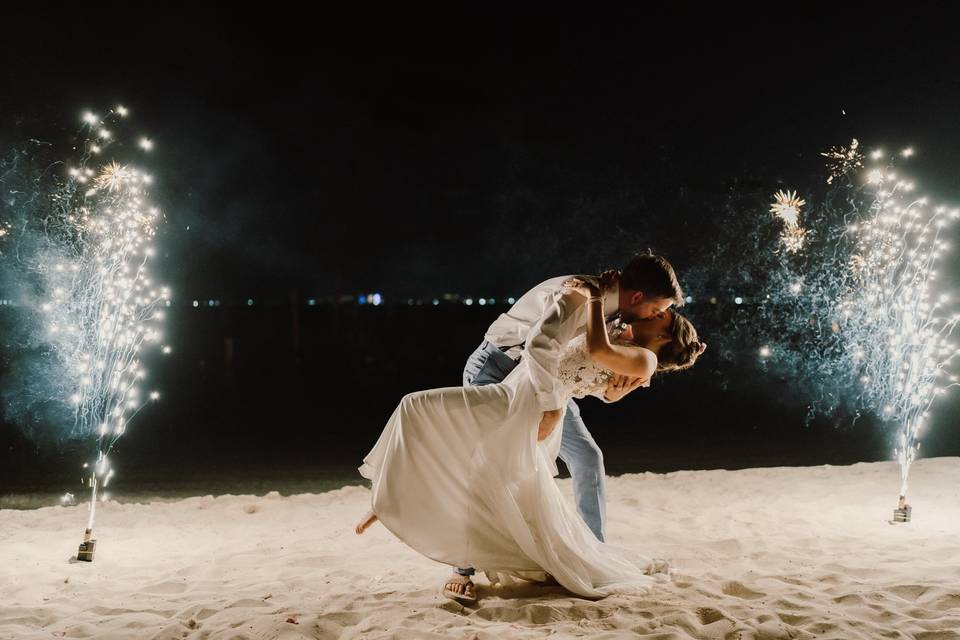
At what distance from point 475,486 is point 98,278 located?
6059 millimetres

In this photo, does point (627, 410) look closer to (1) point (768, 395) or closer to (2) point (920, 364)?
(1) point (768, 395)

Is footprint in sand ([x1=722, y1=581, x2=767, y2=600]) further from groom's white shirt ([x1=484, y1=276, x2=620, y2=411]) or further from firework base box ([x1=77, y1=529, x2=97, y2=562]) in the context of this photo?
firework base box ([x1=77, y1=529, x2=97, y2=562])

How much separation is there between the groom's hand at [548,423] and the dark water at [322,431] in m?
5.89

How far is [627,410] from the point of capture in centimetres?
1973

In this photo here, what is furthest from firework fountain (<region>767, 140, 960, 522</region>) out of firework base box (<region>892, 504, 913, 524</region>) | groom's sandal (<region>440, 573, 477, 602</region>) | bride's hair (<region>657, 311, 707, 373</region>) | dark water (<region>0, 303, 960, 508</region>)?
groom's sandal (<region>440, 573, 477, 602</region>)

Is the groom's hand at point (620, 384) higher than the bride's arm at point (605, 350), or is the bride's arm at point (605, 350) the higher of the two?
the bride's arm at point (605, 350)

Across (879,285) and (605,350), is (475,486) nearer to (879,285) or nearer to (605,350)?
(605,350)

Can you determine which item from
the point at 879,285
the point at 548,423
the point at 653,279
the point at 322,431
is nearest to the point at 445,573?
the point at 548,423

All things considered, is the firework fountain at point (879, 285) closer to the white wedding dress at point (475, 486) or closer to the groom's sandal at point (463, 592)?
the white wedding dress at point (475, 486)

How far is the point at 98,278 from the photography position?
813 cm

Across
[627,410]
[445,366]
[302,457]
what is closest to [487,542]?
[302,457]

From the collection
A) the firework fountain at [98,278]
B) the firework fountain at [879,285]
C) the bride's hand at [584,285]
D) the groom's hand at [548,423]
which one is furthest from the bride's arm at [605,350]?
the firework fountain at [879,285]

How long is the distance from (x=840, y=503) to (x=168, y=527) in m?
6.07

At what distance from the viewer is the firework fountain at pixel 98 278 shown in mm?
6629
